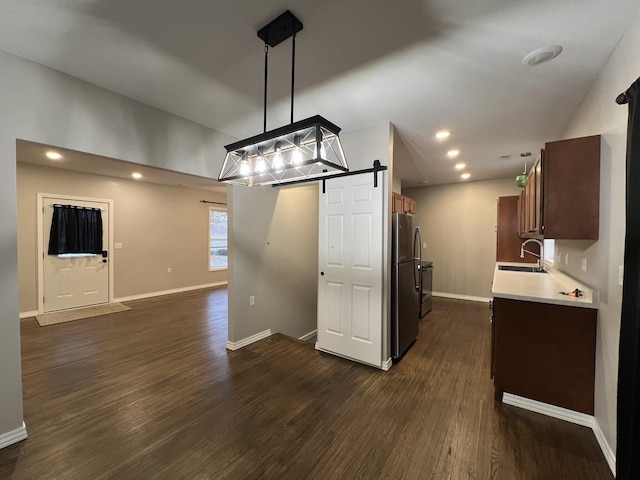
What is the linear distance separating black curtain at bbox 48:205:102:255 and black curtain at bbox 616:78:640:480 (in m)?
7.26

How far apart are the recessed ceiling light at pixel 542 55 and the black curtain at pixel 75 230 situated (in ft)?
22.8

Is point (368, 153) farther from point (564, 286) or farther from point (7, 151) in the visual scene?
point (7, 151)

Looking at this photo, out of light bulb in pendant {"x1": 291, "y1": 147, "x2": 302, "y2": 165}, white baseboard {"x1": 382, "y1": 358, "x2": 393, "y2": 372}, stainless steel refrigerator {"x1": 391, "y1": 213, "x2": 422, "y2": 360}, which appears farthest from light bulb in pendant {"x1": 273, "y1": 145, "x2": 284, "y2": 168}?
white baseboard {"x1": 382, "y1": 358, "x2": 393, "y2": 372}

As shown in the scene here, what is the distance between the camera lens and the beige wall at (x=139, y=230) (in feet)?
15.3

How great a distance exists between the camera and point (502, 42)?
1697mm

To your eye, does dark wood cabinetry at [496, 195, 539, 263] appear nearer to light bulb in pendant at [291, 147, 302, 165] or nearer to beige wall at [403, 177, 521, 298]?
beige wall at [403, 177, 521, 298]

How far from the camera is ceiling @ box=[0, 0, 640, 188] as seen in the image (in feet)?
4.84

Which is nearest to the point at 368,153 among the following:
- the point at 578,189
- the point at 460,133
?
the point at 460,133

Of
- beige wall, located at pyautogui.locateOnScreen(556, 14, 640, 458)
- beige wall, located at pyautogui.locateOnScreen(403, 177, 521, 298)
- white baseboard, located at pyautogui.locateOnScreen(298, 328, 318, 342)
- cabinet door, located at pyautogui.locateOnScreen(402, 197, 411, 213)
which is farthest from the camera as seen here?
beige wall, located at pyautogui.locateOnScreen(403, 177, 521, 298)

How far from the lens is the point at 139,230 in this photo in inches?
241

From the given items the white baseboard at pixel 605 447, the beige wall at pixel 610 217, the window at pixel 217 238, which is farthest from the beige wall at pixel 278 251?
the window at pixel 217 238

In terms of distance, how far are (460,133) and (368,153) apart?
1171 millimetres

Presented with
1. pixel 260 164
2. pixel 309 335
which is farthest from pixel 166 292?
pixel 260 164

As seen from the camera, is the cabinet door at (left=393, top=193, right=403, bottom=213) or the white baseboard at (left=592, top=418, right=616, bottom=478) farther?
the cabinet door at (left=393, top=193, right=403, bottom=213)
